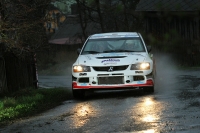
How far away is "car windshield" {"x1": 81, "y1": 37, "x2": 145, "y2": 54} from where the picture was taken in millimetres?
15695


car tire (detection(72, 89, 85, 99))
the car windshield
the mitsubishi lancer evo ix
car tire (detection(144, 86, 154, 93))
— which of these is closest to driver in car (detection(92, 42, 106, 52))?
the car windshield

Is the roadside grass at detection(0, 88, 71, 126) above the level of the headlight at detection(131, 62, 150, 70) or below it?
below

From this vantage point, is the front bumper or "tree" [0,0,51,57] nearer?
the front bumper

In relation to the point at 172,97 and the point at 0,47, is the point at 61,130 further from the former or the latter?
the point at 0,47

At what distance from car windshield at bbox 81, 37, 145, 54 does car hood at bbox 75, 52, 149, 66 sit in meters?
0.55

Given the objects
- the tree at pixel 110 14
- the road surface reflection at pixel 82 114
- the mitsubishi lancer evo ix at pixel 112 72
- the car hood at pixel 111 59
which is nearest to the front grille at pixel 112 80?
the mitsubishi lancer evo ix at pixel 112 72

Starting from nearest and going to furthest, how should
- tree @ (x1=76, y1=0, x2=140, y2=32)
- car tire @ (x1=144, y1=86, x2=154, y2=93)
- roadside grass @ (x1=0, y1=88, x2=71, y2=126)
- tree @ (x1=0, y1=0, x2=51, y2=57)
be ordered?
roadside grass @ (x1=0, y1=88, x2=71, y2=126)
tree @ (x1=0, y1=0, x2=51, y2=57)
car tire @ (x1=144, y1=86, x2=154, y2=93)
tree @ (x1=76, y1=0, x2=140, y2=32)

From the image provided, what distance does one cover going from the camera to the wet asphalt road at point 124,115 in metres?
9.24

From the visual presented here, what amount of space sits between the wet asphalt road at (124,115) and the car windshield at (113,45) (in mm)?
1200

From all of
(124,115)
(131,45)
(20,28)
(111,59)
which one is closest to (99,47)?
(131,45)

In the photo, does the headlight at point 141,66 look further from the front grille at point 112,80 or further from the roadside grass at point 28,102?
the roadside grass at point 28,102

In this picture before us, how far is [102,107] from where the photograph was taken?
12383 millimetres

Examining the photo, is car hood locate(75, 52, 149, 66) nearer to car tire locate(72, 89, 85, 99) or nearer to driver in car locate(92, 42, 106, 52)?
driver in car locate(92, 42, 106, 52)

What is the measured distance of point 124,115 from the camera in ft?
35.4
